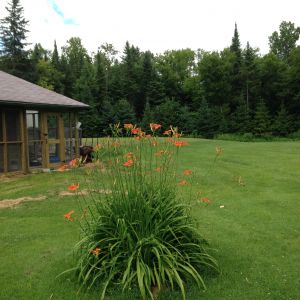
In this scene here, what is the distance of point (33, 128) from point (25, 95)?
100 centimetres

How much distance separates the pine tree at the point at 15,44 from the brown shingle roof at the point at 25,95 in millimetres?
28096

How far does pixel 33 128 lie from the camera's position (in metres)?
11.0

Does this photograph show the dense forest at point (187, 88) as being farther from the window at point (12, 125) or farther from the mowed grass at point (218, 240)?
the mowed grass at point (218, 240)

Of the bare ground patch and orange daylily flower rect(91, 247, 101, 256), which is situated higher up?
orange daylily flower rect(91, 247, 101, 256)

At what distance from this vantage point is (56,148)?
38.4ft

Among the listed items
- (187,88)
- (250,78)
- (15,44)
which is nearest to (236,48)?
(250,78)

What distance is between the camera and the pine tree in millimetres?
39062

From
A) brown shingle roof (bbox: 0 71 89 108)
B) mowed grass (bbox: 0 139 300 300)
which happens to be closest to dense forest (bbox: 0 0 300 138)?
brown shingle roof (bbox: 0 71 89 108)

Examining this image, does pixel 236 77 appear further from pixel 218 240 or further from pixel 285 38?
pixel 218 240

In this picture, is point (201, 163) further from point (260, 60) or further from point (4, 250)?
point (260, 60)

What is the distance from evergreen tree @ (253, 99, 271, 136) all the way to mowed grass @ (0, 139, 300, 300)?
26.1m

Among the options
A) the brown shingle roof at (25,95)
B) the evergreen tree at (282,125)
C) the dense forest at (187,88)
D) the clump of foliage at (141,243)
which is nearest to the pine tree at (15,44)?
the dense forest at (187,88)

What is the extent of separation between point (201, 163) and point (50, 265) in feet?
28.3

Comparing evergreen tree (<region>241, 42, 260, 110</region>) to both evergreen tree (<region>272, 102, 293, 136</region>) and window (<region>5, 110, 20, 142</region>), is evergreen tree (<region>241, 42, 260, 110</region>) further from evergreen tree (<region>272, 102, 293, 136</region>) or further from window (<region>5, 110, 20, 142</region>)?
window (<region>5, 110, 20, 142</region>)
